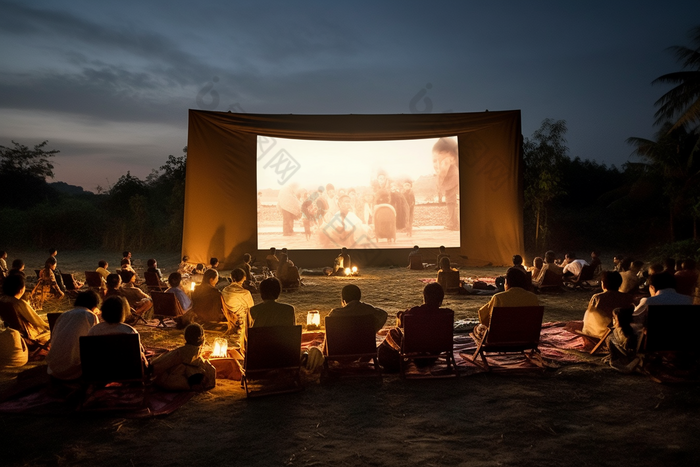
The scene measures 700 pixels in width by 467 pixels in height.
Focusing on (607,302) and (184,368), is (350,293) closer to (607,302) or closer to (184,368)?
(184,368)

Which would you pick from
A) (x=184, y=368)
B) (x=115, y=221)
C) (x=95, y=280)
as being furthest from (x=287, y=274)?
(x=115, y=221)

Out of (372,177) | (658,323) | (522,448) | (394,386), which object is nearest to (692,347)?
(658,323)

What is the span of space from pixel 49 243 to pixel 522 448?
28.8 m

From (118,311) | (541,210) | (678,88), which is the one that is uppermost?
(678,88)

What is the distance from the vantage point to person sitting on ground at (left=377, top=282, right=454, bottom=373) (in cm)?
493

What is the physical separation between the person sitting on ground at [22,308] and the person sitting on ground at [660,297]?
652 centimetres

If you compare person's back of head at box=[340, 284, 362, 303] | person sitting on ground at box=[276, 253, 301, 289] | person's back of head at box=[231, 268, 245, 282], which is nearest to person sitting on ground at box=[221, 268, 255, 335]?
person's back of head at box=[231, 268, 245, 282]

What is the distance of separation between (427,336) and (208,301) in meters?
3.58

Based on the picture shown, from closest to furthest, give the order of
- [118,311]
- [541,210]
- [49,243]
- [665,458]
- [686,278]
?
[665,458] < [118,311] < [686,278] < [541,210] < [49,243]

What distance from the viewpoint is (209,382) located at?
466 cm

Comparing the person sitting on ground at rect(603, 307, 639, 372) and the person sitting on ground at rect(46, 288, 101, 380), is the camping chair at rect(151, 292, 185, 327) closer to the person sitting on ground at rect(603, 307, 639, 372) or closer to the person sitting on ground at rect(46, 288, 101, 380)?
the person sitting on ground at rect(46, 288, 101, 380)

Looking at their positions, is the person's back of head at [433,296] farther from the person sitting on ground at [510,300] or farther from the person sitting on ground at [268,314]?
the person sitting on ground at [268,314]

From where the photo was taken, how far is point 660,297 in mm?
5016

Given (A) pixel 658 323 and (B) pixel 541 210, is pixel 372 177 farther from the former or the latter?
(A) pixel 658 323
